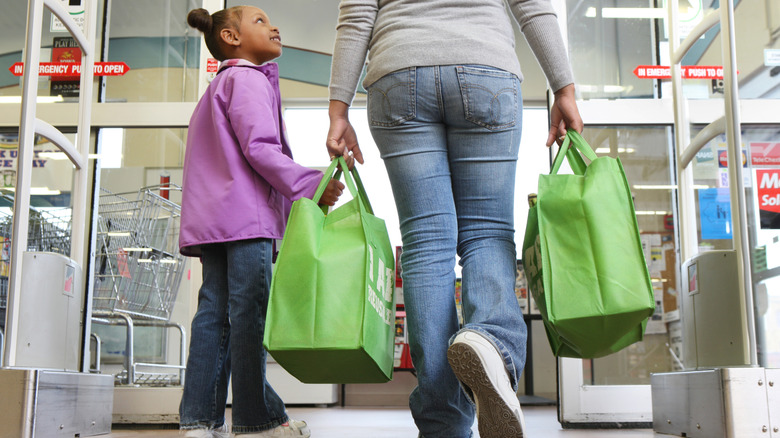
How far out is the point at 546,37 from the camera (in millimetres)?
1729

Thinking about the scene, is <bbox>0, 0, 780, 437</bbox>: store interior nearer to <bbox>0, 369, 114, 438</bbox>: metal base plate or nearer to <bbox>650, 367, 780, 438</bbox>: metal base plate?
<bbox>0, 369, 114, 438</bbox>: metal base plate

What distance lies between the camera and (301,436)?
82.0 inches

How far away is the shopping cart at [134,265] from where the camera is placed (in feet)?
11.5

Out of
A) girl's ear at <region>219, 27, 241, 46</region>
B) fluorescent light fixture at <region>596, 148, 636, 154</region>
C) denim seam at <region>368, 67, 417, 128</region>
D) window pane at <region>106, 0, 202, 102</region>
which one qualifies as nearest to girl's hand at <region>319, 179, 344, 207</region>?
denim seam at <region>368, 67, 417, 128</region>

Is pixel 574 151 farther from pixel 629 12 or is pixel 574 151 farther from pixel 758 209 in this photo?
pixel 629 12

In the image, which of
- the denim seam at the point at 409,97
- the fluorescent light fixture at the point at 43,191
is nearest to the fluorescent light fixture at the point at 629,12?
the denim seam at the point at 409,97

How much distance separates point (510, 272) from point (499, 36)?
1.72 ft

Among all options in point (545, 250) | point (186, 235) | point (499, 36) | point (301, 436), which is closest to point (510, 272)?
point (545, 250)

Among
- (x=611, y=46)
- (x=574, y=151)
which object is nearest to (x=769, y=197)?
(x=611, y=46)

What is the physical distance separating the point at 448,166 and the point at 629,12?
7.92 ft

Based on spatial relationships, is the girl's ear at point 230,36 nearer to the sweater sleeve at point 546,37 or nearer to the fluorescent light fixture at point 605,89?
the sweater sleeve at point 546,37

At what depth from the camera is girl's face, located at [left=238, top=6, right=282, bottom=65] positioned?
238 cm

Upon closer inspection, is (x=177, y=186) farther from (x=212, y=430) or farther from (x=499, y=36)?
(x=499, y=36)

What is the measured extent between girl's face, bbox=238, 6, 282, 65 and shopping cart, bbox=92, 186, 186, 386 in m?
1.40
